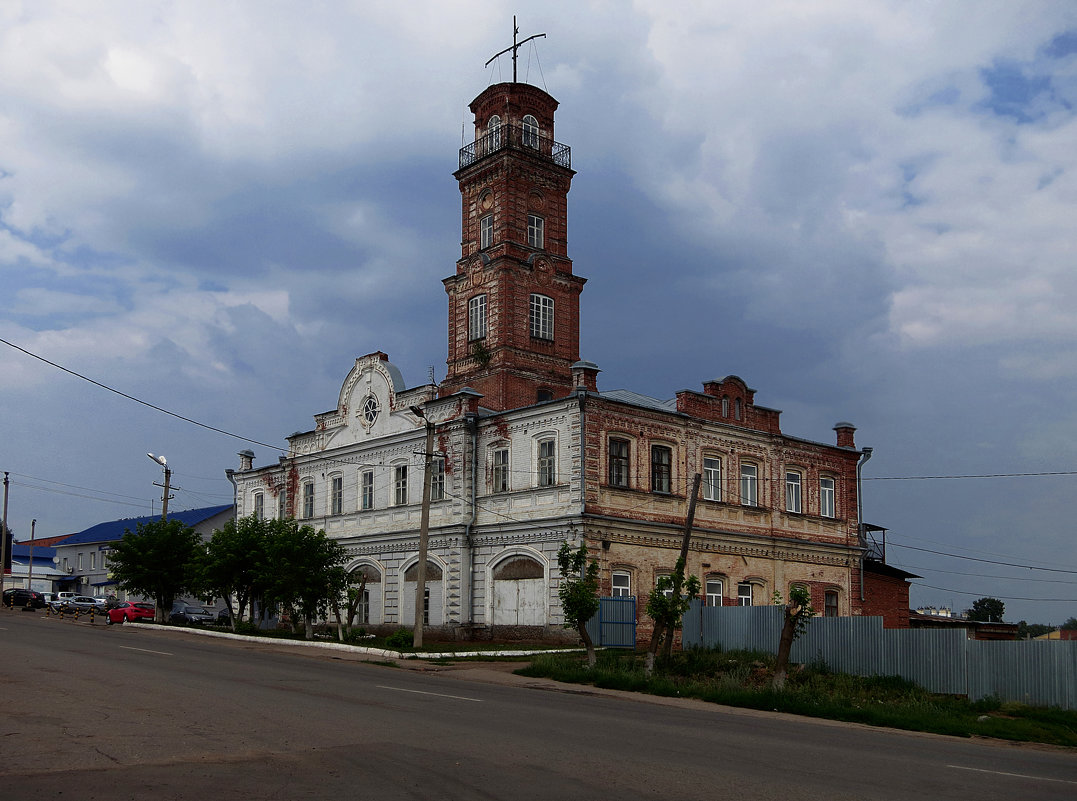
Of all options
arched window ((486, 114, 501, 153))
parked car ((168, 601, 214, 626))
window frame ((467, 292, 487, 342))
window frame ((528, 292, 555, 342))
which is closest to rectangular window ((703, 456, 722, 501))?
window frame ((528, 292, 555, 342))

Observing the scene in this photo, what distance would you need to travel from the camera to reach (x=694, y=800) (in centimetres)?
881

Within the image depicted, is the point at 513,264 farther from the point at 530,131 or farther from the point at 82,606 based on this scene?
the point at 82,606

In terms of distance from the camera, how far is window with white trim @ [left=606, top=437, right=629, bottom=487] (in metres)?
35.6

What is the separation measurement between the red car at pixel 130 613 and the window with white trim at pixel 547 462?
2341 cm

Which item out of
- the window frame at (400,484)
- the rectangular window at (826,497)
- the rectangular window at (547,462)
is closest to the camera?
the rectangular window at (547,462)

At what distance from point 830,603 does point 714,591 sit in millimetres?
7753

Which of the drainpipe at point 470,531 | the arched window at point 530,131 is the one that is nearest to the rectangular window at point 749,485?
the drainpipe at point 470,531

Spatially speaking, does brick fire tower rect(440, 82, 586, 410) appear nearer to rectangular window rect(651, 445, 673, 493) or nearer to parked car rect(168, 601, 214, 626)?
rectangular window rect(651, 445, 673, 493)

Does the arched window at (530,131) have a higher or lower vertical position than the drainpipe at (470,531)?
higher

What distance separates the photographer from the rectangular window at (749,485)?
132 ft

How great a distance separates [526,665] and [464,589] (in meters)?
10.3

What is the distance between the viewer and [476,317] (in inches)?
1789

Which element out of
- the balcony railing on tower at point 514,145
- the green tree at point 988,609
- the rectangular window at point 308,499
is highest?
the balcony railing on tower at point 514,145

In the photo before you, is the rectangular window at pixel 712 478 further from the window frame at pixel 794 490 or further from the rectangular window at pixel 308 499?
the rectangular window at pixel 308 499
